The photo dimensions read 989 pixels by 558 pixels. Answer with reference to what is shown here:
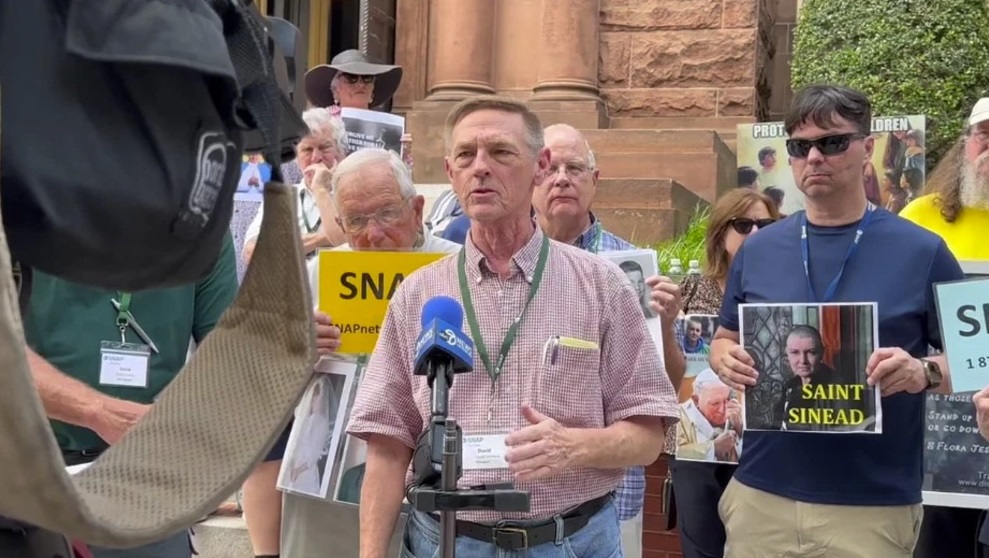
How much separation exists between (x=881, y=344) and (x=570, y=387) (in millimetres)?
1144

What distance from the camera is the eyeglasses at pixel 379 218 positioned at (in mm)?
4473

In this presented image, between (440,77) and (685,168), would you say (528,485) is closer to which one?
(685,168)

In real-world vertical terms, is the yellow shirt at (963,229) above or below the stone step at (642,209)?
below

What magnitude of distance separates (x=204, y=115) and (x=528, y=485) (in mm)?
2259

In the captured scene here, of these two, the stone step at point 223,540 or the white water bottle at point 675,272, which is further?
the white water bottle at point 675,272

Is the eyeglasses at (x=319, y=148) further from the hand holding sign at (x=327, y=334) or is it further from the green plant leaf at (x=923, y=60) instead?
the green plant leaf at (x=923, y=60)

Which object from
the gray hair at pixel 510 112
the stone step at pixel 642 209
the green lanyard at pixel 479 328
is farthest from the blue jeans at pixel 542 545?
the stone step at pixel 642 209

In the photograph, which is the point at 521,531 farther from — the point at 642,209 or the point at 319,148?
the point at 642,209

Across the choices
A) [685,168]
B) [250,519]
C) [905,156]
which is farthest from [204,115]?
[685,168]

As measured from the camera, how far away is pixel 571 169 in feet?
16.5

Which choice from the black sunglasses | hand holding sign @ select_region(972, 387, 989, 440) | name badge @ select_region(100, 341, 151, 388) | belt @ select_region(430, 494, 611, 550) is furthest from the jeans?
the black sunglasses

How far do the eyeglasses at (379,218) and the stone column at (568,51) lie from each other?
286 inches

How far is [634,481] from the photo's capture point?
14.9ft

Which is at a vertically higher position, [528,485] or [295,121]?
[295,121]
